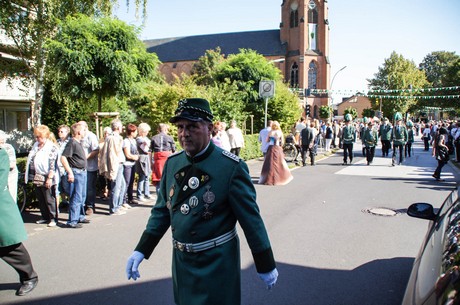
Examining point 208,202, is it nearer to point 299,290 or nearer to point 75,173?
point 299,290

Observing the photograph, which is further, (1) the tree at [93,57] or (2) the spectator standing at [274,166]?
(2) the spectator standing at [274,166]

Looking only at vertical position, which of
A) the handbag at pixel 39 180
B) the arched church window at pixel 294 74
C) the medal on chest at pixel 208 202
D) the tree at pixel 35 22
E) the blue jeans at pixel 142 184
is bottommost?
the blue jeans at pixel 142 184

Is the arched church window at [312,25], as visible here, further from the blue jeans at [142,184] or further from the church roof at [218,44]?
the blue jeans at [142,184]

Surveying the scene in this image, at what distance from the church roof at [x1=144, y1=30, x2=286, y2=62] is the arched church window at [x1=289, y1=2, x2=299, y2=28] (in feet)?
12.9

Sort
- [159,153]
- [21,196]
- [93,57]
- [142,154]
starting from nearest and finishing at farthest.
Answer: [21,196]
[159,153]
[142,154]
[93,57]

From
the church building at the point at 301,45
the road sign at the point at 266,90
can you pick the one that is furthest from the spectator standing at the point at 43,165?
the church building at the point at 301,45

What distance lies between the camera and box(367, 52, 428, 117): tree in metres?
52.3

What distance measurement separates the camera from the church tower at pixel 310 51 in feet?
219

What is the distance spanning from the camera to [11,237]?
412 cm

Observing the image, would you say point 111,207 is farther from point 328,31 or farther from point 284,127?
point 328,31

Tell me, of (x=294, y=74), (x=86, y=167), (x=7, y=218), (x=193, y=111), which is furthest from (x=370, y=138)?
(x=294, y=74)

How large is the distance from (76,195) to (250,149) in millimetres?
13009

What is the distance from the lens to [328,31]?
67812mm

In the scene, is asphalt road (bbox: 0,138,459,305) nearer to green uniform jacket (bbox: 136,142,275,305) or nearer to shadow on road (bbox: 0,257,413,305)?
shadow on road (bbox: 0,257,413,305)
